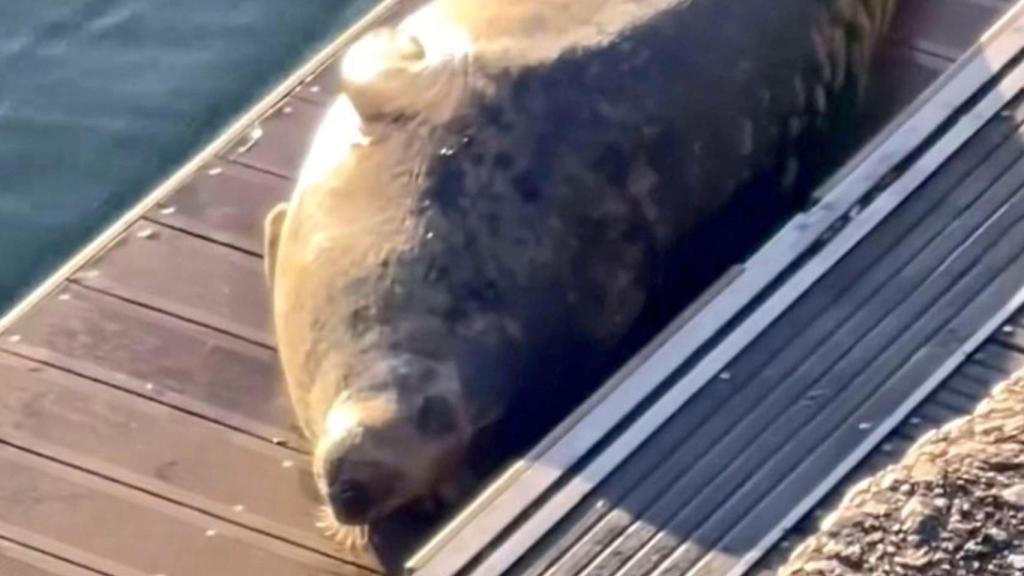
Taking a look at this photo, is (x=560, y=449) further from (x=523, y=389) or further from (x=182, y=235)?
(x=182, y=235)

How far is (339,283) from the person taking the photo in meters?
3.98

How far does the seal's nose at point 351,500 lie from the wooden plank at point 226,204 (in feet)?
3.32

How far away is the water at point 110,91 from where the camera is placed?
5926 mm

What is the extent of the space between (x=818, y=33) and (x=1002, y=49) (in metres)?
0.38

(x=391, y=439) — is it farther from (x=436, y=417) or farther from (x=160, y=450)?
(x=160, y=450)

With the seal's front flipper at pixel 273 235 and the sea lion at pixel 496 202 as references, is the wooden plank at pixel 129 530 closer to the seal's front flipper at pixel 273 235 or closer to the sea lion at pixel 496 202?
the sea lion at pixel 496 202

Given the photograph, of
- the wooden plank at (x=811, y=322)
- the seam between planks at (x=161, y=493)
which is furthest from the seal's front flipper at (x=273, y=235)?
the wooden plank at (x=811, y=322)

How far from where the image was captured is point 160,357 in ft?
14.6

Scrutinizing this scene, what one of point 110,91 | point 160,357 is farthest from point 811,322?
point 110,91

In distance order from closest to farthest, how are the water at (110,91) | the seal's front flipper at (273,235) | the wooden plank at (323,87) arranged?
the seal's front flipper at (273,235), the wooden plank at (323,87), the water at (110,91)

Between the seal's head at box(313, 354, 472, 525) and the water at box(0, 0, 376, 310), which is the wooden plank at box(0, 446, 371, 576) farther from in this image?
the water at box(0, 0, 376, 310)

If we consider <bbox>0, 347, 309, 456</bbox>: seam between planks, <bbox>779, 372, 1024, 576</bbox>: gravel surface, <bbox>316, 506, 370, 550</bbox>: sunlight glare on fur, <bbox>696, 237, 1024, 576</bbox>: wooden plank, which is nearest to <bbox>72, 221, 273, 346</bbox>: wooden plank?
<bbox>0, 347, 309, 456</bbox>: seam between planks

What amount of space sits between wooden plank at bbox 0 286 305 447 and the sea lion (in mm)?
167

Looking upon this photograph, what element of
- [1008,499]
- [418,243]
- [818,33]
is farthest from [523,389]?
[1008,499]
